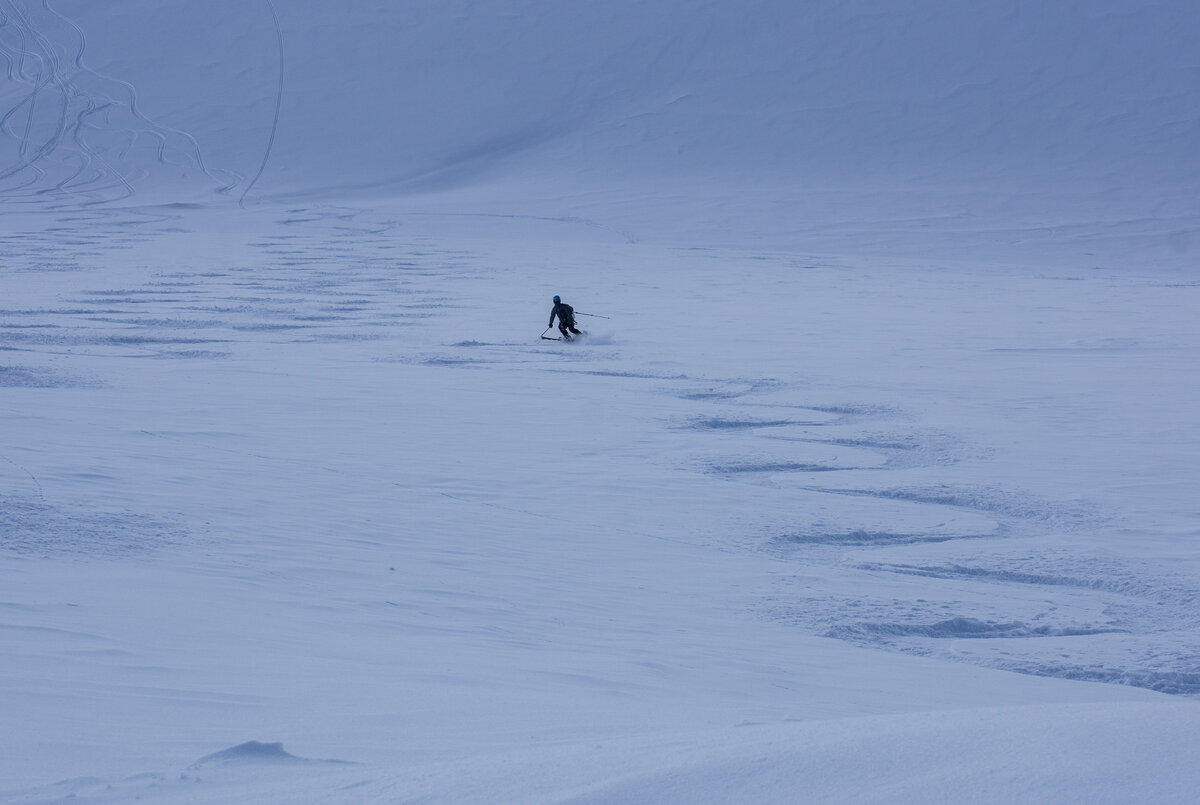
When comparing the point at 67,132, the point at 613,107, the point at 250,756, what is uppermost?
the point at 613,107

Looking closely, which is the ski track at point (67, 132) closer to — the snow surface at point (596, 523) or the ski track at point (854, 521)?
the snow surface at point (596, 523)

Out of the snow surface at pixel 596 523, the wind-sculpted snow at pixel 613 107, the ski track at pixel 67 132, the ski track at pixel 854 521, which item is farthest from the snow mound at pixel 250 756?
the ski track at pixel 67 132

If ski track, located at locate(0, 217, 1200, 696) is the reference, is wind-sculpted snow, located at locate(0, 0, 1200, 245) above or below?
above

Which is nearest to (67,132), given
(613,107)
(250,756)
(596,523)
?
(613,107)

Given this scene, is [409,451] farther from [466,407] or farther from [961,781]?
[961,781]

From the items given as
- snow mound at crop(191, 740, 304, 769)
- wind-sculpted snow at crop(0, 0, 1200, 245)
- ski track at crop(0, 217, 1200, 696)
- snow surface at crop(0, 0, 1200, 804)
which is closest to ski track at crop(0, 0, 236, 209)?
wind-sculpted snow at crop(0, 0, 1200, 245)

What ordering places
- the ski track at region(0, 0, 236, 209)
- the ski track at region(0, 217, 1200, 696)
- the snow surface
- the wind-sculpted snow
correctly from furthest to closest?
the ski track at region(0, 0, 236, 209) → the wind-sculpted snow → the ski track at region(0, 217, 1200, 696) → the snow surface

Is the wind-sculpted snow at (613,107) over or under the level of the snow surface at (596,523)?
over

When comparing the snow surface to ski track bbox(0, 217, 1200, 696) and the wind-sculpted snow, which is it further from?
the wind-sculpted snow

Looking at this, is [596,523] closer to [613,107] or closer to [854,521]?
[854,521]

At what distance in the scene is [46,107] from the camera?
121ft

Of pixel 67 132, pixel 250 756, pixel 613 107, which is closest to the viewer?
pixel 250 756

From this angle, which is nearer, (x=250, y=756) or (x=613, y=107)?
(x=250, y=756)

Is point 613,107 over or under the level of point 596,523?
over
